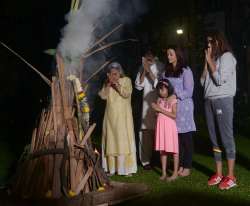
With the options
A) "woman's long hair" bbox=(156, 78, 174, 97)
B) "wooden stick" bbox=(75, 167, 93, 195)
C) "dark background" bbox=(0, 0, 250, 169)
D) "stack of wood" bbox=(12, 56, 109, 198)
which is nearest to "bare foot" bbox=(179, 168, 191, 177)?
"woman's long hair" bbox=(156, 78, 174, 97)

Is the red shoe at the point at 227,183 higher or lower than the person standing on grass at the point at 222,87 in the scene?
lower

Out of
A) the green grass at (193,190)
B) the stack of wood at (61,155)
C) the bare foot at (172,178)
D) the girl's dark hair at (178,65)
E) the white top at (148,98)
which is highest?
the girl's dark hair at (178,65)

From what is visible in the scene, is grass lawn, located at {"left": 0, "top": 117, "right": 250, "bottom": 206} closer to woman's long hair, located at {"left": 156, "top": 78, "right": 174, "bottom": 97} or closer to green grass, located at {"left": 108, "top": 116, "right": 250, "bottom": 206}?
green grass, located at {"left": 108, "top": 116, "right": 250, "bottom": 206}

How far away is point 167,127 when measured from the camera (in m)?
7.46

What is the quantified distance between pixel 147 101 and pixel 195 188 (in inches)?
73.8

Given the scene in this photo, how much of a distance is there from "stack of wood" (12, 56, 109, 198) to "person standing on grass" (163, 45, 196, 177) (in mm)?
1565

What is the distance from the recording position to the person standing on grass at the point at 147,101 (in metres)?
8.16

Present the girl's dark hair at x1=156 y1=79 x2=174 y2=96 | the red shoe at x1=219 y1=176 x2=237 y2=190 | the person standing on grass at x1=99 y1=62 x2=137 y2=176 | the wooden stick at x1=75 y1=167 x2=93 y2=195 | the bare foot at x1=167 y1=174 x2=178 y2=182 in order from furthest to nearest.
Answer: the person standing on grass at x1=99 y1=62 x2=137 y2=176 < the girl's dark hair at x1=156 y1=79 x2=174 y2=96 < the bare foot at x1=167 y1=174 x2=178 y2=182 < the red shoe at x1=219 y1=176 x2=237 y2=190 < the wooden stick at x1=75 y1=167 x2=93 y2=195

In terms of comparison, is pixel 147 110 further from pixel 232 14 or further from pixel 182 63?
pixel 232 14

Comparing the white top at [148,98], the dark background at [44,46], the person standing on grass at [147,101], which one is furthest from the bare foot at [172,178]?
the dark background at [44,46]

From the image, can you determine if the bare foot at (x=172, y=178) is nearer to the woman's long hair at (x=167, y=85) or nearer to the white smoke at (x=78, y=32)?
the woman's long hair at (x=167, y=85)

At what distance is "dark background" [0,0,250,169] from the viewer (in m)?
14.6

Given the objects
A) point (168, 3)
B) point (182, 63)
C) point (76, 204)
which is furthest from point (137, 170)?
point (168, 3)

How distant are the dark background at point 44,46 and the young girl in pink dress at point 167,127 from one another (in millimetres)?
4689
